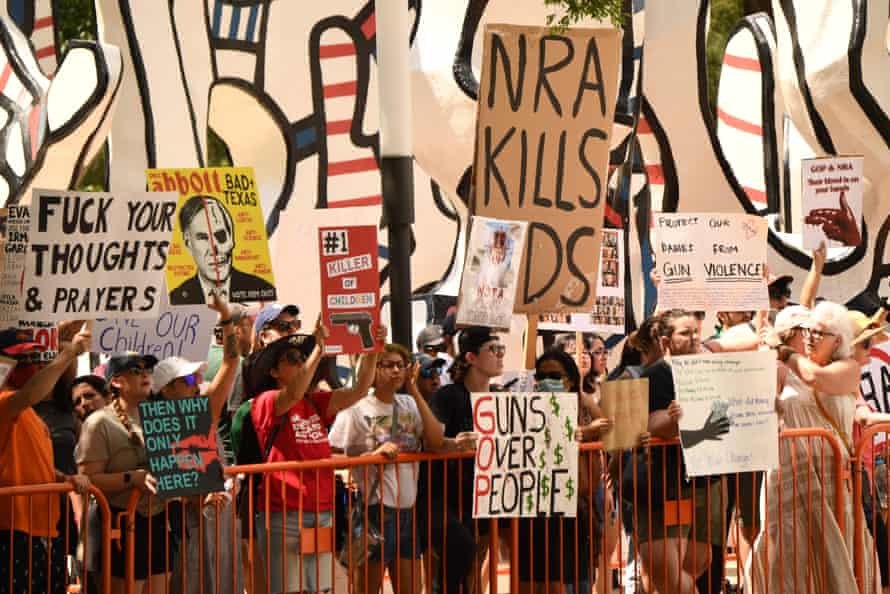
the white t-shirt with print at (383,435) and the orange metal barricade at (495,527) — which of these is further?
the white t-shirt with print at (383,435)

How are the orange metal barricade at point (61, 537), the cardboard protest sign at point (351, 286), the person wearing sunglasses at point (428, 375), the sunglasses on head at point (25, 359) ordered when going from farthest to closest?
the person wearing sunglasses at point (428, 375)
the cardboard protest sign at point (351, 286)
the sunglasses on head at point (25, 359)
the orange metal barricade at point (61, 537)

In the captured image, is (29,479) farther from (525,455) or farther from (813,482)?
(813,482)

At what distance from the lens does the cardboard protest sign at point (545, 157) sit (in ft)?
32.2

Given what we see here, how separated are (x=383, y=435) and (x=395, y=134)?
2.06 metres

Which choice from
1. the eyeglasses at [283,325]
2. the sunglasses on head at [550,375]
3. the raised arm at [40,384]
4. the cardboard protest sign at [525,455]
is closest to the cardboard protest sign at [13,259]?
the eyeglasses at [283,325]

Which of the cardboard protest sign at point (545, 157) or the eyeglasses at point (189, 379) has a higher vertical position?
the cardboard protest sign at point (545, 157)

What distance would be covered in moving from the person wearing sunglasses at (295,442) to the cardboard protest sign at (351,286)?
8 centimetres

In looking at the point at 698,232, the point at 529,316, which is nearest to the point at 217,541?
the point at 529,316

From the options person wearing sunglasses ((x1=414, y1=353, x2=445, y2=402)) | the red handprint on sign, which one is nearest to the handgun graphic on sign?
person wearing sunglasses ((x1=414, y1=353, x2=445, y2=402))

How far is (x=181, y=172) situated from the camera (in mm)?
10641

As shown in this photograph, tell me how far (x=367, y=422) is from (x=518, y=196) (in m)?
1.56

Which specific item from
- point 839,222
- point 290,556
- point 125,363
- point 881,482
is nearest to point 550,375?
point 290,556

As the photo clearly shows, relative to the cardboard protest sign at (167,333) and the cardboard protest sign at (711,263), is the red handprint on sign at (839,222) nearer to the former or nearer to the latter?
the cardboard protest sign at (711,263)

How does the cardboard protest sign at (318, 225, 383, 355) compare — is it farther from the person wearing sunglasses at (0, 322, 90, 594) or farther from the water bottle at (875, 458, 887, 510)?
the water bottle at (875, 458, 887, 510)
